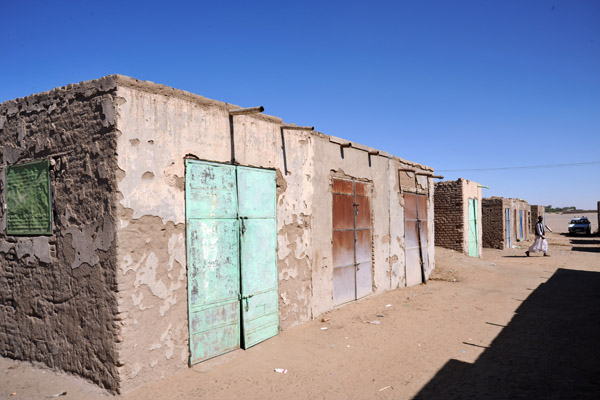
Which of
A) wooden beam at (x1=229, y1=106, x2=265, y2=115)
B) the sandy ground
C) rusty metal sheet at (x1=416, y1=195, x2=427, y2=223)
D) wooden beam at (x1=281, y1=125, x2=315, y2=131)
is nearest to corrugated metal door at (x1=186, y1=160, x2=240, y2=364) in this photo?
the sandy ground

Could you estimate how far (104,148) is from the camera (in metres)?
3.94

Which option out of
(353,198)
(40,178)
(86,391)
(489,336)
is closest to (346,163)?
(353,198)

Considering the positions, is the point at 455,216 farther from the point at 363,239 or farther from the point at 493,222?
the point at 363,239

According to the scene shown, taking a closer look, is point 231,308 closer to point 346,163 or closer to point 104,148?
point 104,148

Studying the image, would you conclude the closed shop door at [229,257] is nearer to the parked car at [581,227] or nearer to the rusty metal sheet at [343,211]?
the rusty metal sheet at [343,211]

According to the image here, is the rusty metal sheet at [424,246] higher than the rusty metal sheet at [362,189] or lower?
lower

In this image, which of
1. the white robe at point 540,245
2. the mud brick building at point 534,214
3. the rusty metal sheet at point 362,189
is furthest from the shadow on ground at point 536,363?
the mud brick building at point 534,214

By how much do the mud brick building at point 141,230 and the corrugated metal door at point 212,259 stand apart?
0.02 m

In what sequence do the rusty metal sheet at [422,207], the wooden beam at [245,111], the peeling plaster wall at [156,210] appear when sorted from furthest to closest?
the rusty metal sheet at [422,207] < the wooden beam at [245,111] < the peeling plaster wall at [156,210]

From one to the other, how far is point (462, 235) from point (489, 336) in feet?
30.1

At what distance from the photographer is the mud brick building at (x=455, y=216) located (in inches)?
575

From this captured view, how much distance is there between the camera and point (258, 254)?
541 centimetres

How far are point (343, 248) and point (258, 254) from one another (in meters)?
2.47

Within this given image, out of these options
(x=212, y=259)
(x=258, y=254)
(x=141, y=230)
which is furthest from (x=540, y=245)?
(x=141, y=230)
